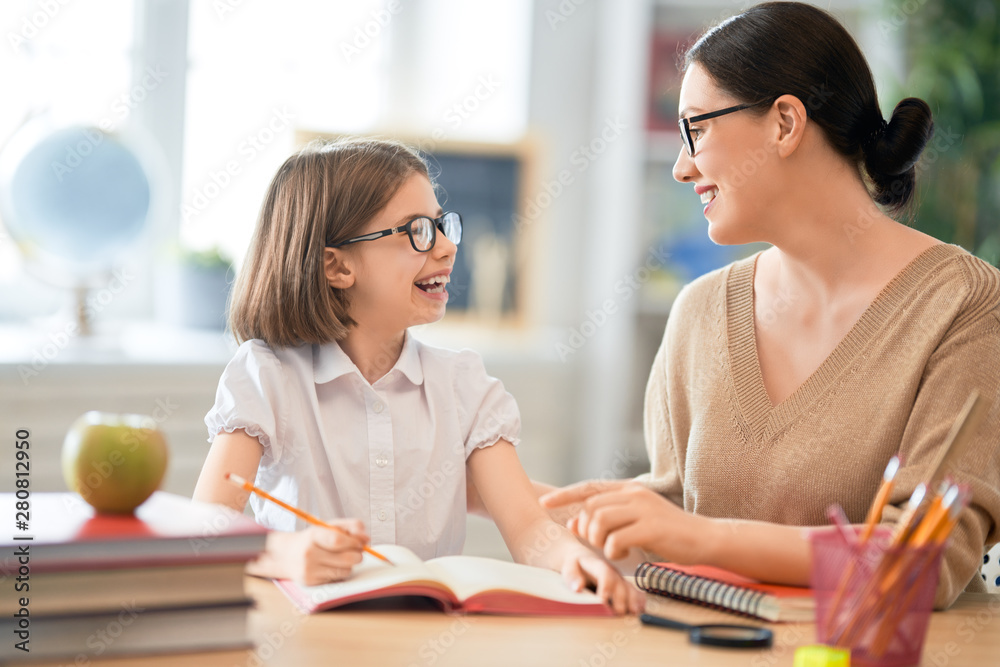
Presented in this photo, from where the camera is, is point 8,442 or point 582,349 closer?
point 8,442

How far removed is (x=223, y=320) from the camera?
3.04 metres

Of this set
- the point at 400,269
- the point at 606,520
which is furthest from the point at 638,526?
the point at 400,269

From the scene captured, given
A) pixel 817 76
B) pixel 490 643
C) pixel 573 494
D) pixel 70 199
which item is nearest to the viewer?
pixel 490 643

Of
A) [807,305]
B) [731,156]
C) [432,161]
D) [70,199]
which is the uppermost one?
[432,161]

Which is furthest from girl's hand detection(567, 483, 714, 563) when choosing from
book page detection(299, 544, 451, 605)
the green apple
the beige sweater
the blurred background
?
the blurred background

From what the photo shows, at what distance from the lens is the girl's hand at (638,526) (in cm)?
104

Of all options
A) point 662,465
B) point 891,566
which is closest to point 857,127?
point 662,465

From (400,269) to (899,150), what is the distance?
0.81 m

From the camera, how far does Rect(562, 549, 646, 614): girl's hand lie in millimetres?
1086

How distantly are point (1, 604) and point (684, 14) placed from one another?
3.10 m

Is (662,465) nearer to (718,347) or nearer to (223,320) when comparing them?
(718,347)

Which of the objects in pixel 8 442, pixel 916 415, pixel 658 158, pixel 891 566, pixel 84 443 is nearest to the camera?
pixel 891 566

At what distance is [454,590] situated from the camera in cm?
104

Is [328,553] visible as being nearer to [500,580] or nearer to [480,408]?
[500,580]
